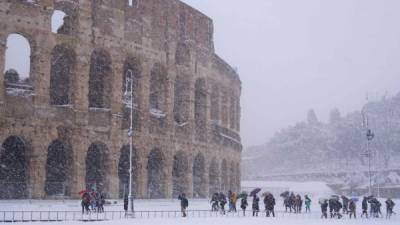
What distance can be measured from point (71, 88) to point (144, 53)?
5.61 metres

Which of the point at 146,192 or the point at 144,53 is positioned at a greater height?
the point at 144,53

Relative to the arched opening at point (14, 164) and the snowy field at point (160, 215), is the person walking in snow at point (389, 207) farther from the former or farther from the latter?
the arched opening at point (14, 164)

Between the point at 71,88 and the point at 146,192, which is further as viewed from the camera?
the point at 146,192

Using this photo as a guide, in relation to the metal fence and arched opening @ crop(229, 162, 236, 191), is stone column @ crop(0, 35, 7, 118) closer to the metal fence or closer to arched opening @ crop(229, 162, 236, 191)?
the metal fence

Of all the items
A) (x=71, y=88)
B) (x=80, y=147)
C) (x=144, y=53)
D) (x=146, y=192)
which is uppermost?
(x=144, y=53)

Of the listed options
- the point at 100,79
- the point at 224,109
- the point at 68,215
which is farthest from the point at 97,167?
the point at 224,109

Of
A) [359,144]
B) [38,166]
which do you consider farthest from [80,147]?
[359,144]

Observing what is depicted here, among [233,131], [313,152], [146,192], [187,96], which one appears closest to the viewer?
[146,192]

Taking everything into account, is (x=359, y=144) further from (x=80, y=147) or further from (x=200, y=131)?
(x=80, y=147)

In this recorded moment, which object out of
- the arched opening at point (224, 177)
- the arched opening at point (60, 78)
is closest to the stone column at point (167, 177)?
the arched opening at point (60, 78)

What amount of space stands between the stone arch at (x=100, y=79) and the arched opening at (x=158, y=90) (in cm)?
362

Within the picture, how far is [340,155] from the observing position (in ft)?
315

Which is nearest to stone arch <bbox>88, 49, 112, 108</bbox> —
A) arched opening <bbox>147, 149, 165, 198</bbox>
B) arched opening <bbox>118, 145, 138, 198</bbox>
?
arched opening <bbox>118, 145, 138, 198</bbox>

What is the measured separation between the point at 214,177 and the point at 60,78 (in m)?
14.7
